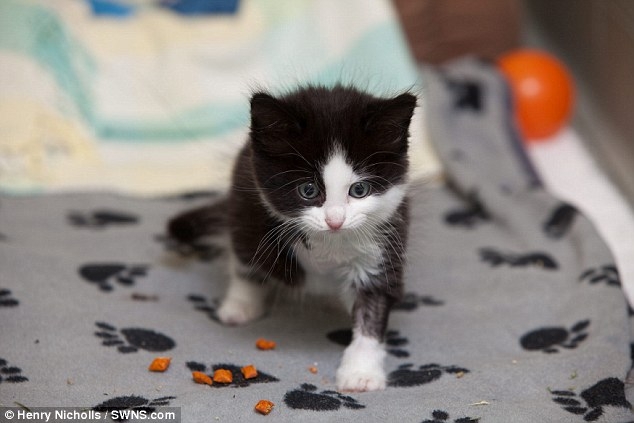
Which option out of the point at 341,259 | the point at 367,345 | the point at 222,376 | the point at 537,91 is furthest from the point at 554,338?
the point at 537,91

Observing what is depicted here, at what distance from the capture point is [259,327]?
2.07 m

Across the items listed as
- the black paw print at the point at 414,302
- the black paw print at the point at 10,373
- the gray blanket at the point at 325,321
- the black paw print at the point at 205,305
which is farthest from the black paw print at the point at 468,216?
the black paw print at the point at 10,373

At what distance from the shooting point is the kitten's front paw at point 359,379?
1.79 meters

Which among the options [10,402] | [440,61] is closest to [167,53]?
[440,61]

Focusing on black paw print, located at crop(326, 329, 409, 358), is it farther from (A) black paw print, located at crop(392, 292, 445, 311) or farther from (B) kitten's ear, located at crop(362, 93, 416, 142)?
(B) kitten's ear, located at crop(362, 93, 416, 142)

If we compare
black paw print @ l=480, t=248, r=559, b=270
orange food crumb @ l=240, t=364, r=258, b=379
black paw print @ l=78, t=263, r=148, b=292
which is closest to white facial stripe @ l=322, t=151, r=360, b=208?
orange food crumb @ l=240, t=364, r=258, b=379

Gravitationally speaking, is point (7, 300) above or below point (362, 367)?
above

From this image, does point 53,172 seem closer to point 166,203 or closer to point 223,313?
point 166,203

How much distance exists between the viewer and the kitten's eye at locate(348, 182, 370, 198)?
1652 mm

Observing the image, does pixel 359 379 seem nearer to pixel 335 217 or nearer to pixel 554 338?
pixel 335 217

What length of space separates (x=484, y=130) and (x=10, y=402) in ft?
6.57

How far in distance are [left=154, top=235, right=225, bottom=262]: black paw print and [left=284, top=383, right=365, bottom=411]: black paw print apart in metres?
0.77

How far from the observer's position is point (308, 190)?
5.44 ft

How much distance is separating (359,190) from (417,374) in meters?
0.49
